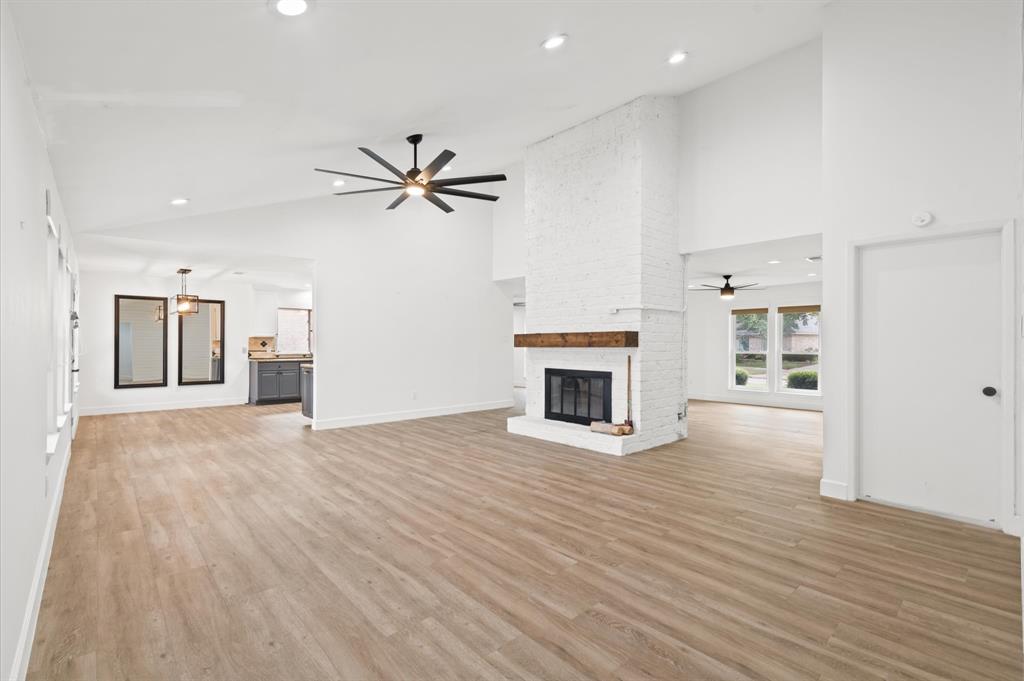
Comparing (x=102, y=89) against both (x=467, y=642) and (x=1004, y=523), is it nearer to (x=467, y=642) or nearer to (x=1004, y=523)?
(x=467, y=642)

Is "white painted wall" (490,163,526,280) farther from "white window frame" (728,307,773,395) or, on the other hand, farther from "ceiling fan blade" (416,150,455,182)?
"white window frame" (728,307,773,395)

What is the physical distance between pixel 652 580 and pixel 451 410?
20.2 ft

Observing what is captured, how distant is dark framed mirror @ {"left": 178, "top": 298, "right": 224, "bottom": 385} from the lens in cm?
1002

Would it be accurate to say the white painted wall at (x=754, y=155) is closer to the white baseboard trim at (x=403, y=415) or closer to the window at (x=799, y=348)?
the white baseboard trim at (x=403, y=415)

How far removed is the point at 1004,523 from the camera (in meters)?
3.36

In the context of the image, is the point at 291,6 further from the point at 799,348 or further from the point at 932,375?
the point at 799,348

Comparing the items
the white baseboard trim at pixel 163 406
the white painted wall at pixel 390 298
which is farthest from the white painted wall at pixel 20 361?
the white baseboard trim at pixel 163 406

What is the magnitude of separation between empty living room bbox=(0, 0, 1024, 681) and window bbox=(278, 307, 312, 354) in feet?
12.9

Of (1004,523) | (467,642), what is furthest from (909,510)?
(467,642)

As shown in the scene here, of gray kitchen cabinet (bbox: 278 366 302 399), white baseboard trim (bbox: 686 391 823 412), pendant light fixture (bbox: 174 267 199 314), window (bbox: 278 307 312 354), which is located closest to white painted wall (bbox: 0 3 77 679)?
pendant light fixture (bbox: 174 267 199 314)

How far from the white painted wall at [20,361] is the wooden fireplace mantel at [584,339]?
15.9 ft

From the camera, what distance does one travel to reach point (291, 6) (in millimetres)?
2152

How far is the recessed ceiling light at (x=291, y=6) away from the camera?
2117mm

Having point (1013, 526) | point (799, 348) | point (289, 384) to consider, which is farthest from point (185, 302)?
point (799, 348)
